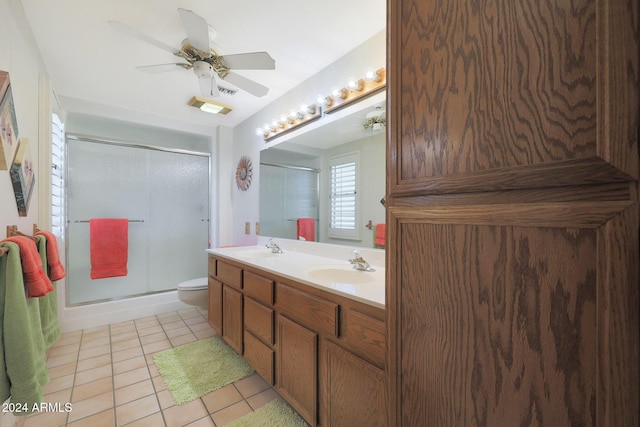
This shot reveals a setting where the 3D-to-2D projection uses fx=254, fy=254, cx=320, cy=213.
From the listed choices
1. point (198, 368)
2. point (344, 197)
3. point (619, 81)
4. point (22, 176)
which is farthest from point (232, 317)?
point (619, 81)

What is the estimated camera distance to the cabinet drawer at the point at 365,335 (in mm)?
923

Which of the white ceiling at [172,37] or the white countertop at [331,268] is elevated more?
the white ceiling at [172,37]

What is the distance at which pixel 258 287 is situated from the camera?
159 centimetres

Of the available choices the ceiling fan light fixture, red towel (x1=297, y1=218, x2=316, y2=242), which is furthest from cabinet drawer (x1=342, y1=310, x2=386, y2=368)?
the ceiling fan light fixture

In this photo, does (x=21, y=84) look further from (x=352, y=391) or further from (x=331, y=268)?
(x=352, y=391)

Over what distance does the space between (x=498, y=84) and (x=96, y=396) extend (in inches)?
98.2

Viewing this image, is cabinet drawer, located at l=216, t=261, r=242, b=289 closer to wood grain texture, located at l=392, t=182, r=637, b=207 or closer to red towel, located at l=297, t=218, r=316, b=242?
red towel, located at l=297, t=218, r=316, b=242

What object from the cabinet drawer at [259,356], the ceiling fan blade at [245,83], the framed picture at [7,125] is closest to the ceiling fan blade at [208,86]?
the ceiling fan blade at [245,83]

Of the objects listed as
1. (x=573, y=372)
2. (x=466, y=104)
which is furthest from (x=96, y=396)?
(x=466, y=104)

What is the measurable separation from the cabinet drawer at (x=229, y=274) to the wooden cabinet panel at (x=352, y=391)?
92 centimetres

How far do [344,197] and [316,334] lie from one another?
3.15 ft

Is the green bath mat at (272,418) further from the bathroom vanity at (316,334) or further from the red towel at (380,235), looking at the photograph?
the red towel at (380,235)

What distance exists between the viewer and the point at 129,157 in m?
3.04

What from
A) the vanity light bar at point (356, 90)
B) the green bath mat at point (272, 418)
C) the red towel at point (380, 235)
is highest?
the vanity light bar at point (356, 90)
